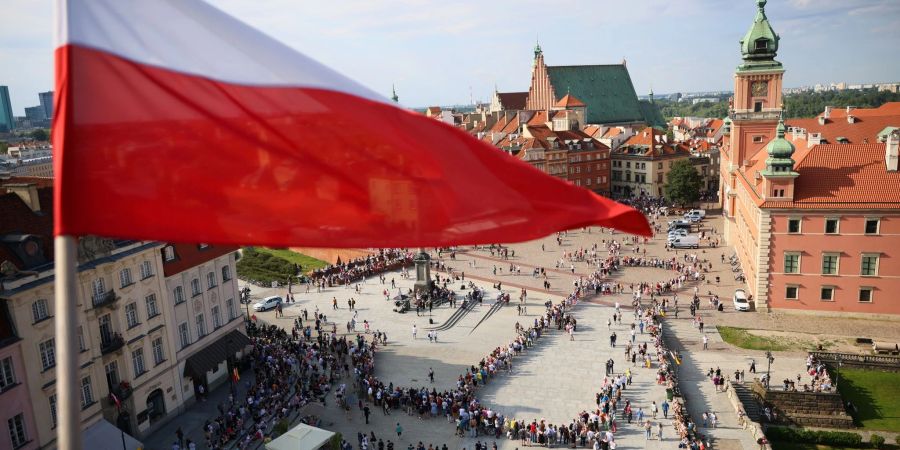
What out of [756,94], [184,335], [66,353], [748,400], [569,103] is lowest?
[748,400]

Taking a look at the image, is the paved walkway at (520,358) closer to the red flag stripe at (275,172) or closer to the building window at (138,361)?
the building window at (138,361)

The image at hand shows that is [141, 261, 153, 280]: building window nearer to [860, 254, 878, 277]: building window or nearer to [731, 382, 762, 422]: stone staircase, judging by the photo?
[731, 382, 762, 422]: stone staircase

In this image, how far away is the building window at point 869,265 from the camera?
4466 cm

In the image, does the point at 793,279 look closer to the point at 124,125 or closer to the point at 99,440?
the point at 99,440

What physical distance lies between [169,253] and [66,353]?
30.6 metres

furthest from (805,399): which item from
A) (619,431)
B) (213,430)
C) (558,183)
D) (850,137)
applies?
(850,137)

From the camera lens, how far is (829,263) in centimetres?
4581

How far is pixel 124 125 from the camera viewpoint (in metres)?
5.88

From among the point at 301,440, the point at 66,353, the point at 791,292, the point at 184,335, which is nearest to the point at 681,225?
the point at 791,292

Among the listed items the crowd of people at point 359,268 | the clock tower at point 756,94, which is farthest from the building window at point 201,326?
the clock tower at point 756,94

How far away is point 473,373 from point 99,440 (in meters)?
18.5

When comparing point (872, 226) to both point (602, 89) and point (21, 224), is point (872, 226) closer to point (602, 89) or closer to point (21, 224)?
point (21, 224)

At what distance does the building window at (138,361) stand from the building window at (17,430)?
5.84m

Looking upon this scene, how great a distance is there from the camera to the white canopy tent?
26.3 meters
